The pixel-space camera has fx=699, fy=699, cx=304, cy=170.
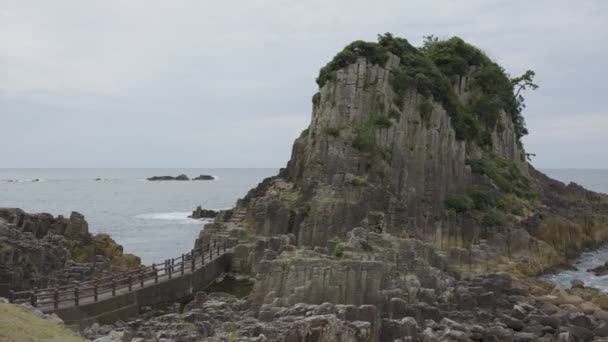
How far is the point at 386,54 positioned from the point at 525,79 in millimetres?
36902

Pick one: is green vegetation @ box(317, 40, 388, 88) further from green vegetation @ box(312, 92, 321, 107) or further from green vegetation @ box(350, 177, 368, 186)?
green vegetation @ box(350, 177, 368, 186)

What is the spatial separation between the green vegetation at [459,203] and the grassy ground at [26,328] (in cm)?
4347

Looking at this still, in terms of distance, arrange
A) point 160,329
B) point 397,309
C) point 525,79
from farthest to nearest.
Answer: point 525,79 < point 397,309 < point 160,329

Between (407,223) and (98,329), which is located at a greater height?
(407,223)

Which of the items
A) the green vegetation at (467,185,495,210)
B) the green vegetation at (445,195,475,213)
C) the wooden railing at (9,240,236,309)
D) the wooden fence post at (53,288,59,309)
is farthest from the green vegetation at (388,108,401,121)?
the wooden fence post at (53,288,59,309)

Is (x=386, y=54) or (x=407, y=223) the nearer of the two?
(x=407, y=223)

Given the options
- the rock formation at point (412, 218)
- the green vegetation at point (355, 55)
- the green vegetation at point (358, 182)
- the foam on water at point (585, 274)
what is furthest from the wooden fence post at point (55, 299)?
the green vegetation at point (355, 55)

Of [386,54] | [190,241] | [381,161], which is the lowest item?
[190,241]

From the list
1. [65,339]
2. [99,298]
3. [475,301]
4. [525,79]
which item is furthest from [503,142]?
[65,339]

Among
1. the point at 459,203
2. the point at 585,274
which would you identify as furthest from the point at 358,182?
the point at 585,274

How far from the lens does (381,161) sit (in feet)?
202

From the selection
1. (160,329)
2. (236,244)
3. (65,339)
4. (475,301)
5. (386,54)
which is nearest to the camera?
(65,339)

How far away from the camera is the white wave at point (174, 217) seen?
110 meters

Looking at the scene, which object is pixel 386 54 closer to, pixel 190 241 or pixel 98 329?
pixel 190 241
